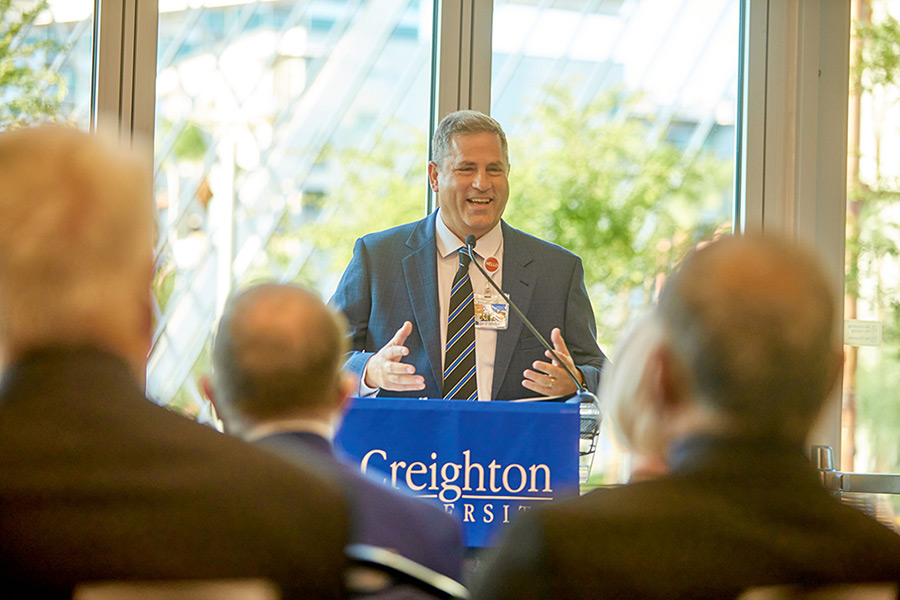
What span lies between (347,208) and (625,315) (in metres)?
1.53

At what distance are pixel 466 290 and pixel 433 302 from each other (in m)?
0.15

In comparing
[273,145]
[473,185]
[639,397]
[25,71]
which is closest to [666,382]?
[639,397]

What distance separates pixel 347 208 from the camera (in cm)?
487

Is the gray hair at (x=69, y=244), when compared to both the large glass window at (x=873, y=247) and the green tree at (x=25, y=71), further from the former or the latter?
the large glass window at (x=873, y=247)

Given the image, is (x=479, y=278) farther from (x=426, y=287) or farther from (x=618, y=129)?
(x=618, y=129)

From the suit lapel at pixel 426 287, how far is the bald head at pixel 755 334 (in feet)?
8.60

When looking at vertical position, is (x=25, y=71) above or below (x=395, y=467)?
above

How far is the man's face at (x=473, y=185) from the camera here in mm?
4055

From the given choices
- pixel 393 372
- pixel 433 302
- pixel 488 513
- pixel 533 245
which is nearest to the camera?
pixel 488 513

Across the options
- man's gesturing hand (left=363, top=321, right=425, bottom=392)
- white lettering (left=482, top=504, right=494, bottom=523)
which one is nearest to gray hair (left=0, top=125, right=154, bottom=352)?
white lettering (left=482, top=504, right=494, bottom=523)

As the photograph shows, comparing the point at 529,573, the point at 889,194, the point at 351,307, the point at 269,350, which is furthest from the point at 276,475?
the point at 889,194

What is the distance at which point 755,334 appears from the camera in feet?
3.96

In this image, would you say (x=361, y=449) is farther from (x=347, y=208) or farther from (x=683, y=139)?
(x=683, y=139)

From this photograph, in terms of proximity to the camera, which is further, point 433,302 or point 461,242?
point 461,242
